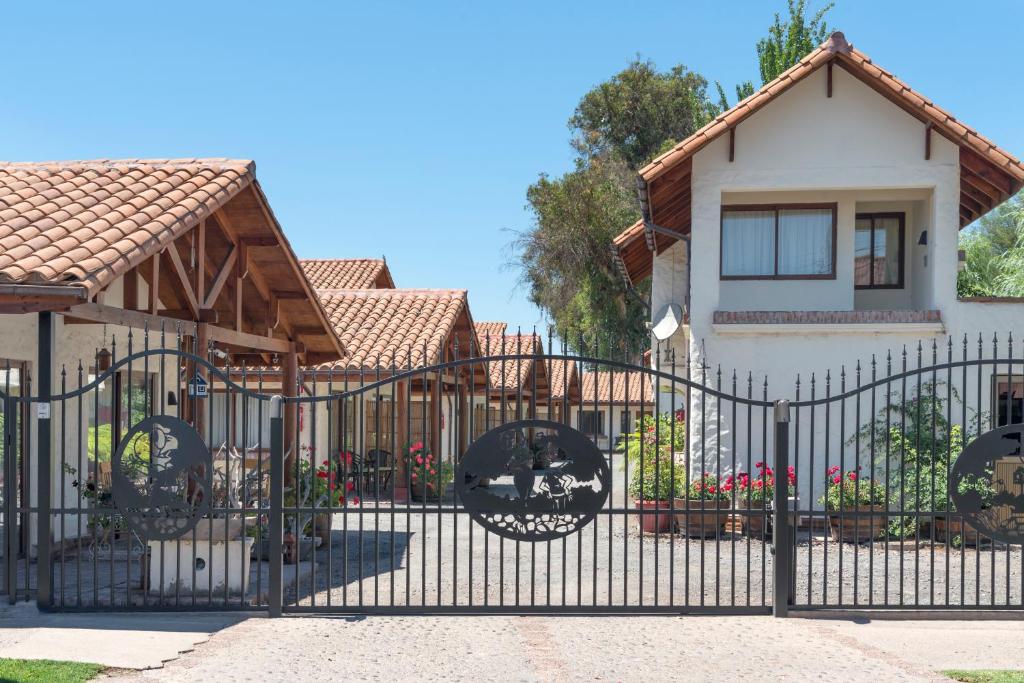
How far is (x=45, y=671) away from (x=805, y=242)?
12291mm

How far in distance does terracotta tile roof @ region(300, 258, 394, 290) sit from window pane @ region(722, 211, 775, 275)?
41.4ft

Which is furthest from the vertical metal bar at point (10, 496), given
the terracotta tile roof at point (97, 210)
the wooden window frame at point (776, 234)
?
the wooden window frame at point (776, 234)

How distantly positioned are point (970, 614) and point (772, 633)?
68.5 inches

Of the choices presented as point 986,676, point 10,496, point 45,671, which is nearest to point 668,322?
point 986,676

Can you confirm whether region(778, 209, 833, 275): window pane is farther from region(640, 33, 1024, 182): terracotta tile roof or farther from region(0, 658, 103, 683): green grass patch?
region(0, 658, 103, 683): green grass patch

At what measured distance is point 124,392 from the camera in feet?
43.3

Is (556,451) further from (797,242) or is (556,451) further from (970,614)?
(797,242)

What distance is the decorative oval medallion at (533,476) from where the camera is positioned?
796 centimetres

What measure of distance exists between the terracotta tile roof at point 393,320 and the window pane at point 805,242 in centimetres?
609

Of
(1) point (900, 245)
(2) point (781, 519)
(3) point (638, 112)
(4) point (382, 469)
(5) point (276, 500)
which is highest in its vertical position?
(3) point (638, 112)

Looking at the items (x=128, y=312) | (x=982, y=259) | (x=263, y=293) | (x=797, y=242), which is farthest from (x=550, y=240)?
(x=128, y=312)

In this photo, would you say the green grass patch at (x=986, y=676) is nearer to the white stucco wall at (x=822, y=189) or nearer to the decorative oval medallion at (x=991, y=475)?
the decorative oval medallion at (x=991, y=475)

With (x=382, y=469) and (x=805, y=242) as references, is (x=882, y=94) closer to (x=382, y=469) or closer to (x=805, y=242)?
(x=805, y=242)

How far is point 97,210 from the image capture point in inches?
381
